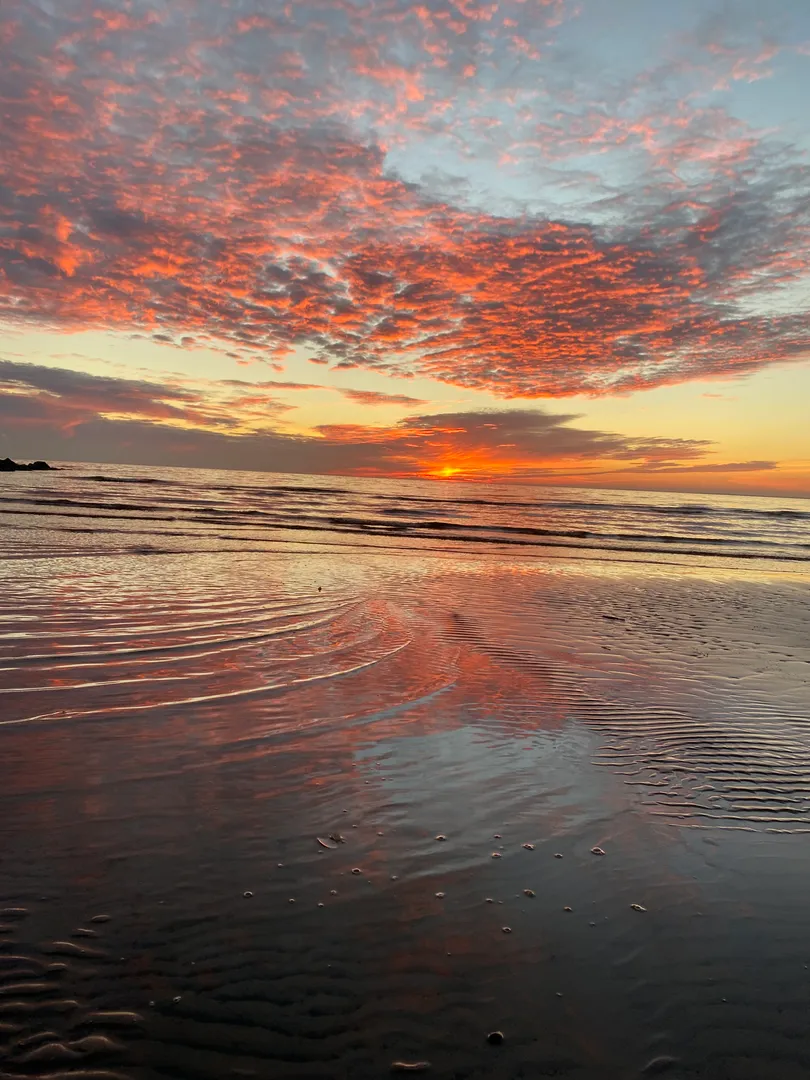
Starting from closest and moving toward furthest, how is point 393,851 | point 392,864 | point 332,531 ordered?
point 392,864
point 393,851
point 332,531

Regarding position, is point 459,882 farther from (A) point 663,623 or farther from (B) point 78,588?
(B) point 78,588

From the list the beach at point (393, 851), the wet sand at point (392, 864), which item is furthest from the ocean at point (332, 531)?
the wet sand at point (392, 864)

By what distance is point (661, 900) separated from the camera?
3934 mm

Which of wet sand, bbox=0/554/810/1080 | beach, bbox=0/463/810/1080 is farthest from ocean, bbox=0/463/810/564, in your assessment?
wet sand, bbox=0/554/810/1080

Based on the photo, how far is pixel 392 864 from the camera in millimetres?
4184

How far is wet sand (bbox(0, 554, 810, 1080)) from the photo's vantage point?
9.43ft

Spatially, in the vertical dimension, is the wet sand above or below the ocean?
below

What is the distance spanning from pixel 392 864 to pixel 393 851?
157mm

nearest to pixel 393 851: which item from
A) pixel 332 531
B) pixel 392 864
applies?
pixel 392 864

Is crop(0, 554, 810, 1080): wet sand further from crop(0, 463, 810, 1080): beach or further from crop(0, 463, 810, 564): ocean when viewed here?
crop(0, 463, 810, 564): ocean

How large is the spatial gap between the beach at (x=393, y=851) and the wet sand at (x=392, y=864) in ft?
0.06

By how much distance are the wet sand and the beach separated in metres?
0.02

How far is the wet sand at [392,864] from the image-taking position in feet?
9.43

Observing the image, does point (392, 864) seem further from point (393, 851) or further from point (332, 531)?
point (332, 531)
